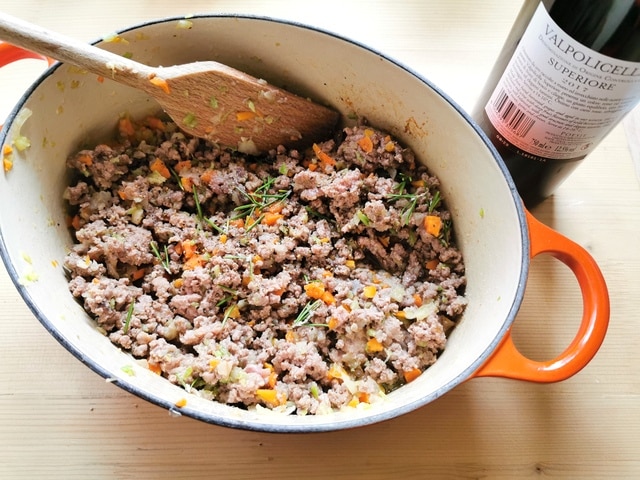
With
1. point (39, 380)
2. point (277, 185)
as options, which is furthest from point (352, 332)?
point (39, 380)

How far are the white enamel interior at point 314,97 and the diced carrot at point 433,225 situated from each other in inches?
1.8

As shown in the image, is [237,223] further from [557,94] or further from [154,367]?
[557,94]

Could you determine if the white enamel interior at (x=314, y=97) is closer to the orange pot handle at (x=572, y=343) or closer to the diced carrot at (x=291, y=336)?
the orange pot handle at (x=572, y=343)

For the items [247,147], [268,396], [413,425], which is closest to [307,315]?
[268,396]

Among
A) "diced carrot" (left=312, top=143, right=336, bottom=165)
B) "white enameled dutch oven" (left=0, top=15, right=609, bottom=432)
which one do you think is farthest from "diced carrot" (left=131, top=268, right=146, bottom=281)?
"diced carrot" (left=312, top=143, right=336, bottom=165)

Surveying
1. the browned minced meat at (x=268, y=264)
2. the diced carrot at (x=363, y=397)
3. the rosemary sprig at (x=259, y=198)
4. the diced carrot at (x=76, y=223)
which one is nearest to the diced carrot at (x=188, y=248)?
the browned minced meat at (x=268, y=264)

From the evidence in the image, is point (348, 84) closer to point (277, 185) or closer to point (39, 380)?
point (277, 185)

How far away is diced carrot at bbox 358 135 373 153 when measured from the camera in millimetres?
1147

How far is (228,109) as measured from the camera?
1136mm

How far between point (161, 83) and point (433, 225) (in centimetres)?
59

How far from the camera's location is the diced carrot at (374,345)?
3.40 ft

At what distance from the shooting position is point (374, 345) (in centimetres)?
104

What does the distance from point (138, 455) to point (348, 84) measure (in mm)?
821

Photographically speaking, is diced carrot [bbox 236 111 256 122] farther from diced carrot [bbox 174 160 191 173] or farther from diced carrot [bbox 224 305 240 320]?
diced carrot [bbox 224 305 240 320]
